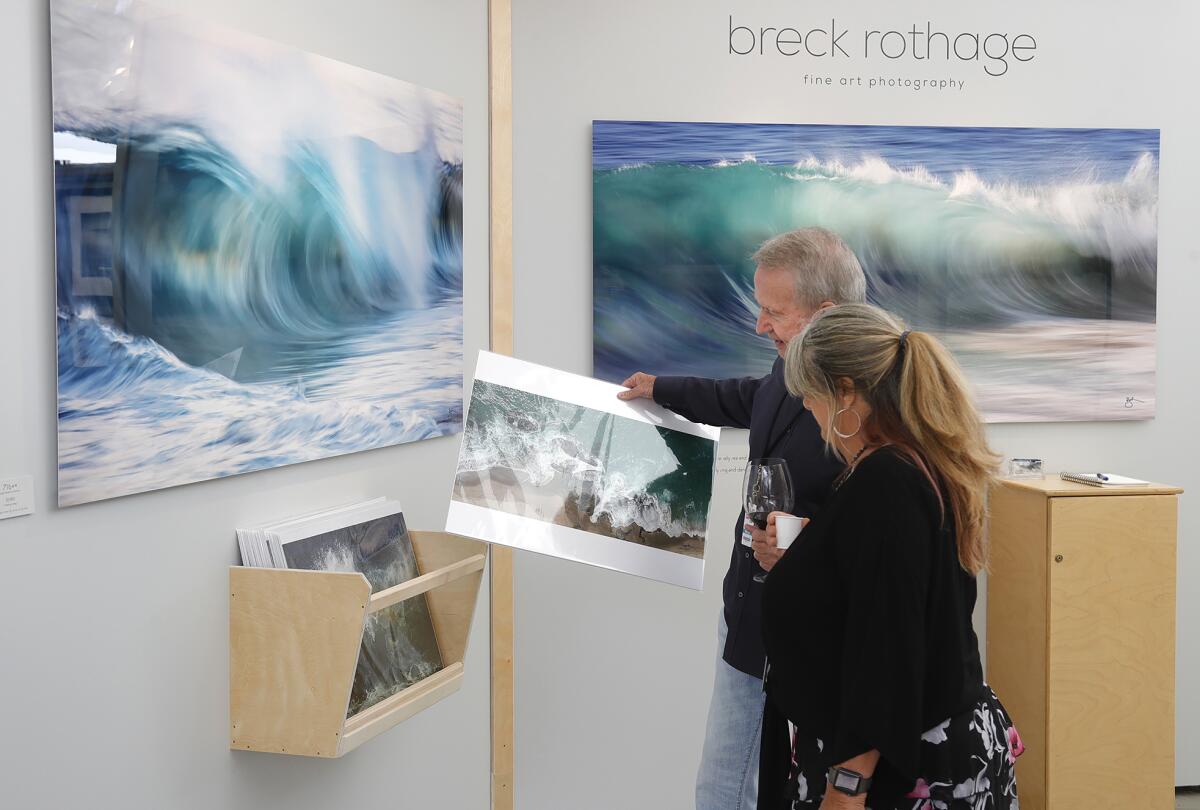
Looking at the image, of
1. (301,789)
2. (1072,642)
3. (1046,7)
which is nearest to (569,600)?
(301,789)

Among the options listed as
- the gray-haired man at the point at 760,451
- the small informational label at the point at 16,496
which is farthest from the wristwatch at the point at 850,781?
the small informational label at the point at 16,496

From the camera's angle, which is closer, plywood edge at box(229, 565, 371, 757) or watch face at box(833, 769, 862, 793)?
watch face at box(833, 769, 862, 793)

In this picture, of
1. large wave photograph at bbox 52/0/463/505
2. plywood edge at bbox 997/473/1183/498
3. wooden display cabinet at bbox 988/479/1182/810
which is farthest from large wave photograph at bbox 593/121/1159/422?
large wave photograph at bbox 52/0/463/505

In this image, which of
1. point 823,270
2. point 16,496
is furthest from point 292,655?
point 823,270

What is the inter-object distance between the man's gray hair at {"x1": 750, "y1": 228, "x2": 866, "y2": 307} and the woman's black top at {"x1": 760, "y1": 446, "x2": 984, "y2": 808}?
0.85m

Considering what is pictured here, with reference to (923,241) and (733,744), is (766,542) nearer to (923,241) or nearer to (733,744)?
(733,744)

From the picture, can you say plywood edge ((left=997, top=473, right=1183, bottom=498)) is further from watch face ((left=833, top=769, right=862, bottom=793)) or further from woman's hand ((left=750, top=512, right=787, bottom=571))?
watch face ((left=833, top=769, right=862, bottom=793))

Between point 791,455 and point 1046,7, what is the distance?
2.42 meters

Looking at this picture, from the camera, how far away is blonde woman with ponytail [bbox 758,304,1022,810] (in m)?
1.52

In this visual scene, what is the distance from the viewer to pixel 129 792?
6.35ft

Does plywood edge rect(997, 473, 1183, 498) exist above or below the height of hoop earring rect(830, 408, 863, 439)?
below

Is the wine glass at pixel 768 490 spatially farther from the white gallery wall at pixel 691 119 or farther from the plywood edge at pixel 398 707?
the white gallery wall at pixel 691 119

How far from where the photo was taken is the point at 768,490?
1966 millimetres

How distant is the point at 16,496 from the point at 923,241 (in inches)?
117
